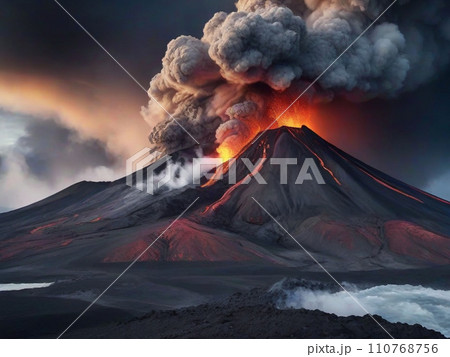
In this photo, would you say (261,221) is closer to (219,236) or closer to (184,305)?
(219,236)

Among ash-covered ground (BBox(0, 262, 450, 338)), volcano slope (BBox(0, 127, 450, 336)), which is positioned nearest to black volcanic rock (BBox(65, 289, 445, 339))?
ash-covered ground (BBox(0, 262, 450, 338))

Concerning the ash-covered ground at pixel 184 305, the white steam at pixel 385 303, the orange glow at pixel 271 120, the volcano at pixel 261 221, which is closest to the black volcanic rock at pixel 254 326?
the ash-covered ground at pixel 184 305

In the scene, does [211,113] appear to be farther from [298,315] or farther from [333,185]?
[298,315]

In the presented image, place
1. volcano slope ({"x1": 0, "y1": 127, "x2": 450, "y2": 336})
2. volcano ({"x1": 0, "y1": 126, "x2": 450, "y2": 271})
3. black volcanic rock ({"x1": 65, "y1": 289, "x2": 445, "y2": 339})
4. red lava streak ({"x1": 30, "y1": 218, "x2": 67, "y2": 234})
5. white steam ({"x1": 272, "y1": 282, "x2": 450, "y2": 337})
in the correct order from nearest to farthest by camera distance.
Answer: black volcanic rock ({"x1": 65, "y1": 289, "x2": 445, "y2": 339}), white steam ({"x1": 272, "y1": 282, "x2": 450, "y2": 337}), volcano slope ({"x1": 0, "y1": 127, "x2": 450, "y2": 336}), volcano ({"x1": 0, "y1": 126, "x2": 450, "y2": 271}), red lava streak ({"x1": 30, "y1": 218, "x2": 67, "y2": 234})

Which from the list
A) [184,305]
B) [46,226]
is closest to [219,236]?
[184,305]

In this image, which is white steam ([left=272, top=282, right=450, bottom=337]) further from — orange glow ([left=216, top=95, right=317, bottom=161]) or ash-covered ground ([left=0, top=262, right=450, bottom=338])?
A: orange glow ([left=216, top=95, right=317, bottom=161])

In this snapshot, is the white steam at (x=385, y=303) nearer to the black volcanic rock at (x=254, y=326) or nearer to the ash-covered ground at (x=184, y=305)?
the ash-covered ground at (x=184, y=305)
